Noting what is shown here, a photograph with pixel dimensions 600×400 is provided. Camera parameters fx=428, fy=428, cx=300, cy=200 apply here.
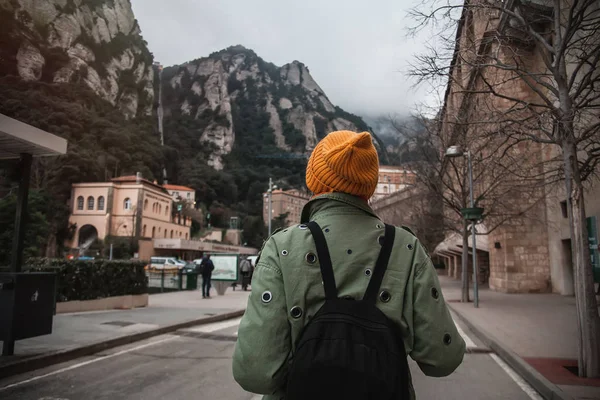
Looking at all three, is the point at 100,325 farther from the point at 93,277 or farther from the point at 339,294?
the point at 339,294

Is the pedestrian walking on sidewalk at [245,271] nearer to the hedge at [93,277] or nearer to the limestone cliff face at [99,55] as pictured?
the hedge at [93,277]

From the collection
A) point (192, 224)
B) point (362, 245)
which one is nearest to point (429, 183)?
point (362, 245)

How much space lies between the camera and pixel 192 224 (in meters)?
102

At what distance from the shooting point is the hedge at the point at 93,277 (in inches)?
447

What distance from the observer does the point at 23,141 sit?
615 centimetres

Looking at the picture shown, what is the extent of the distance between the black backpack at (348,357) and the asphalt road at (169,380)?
416 centimetres

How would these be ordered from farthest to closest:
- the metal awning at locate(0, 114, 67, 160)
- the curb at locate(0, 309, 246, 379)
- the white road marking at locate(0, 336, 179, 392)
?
the metal awning at locate(0, 114, 67, 160) → the curb at locate(0, 309, 246, 379) → the white road marking at locate(0, 336, 179, 392)

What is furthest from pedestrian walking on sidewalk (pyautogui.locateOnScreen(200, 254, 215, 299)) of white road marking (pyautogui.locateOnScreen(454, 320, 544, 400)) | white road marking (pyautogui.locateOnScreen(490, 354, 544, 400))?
white road marking (pyautogui.locateOnScreen(490, 354, 544, 400))

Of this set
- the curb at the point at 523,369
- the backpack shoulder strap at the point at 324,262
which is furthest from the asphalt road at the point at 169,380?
the backpack shoulder strap at the point at 324,262

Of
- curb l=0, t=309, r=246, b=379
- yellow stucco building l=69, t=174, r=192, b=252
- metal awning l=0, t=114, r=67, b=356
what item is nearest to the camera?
curb l=0, t=309, r=246, b=379

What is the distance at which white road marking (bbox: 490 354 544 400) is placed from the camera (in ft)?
17.8

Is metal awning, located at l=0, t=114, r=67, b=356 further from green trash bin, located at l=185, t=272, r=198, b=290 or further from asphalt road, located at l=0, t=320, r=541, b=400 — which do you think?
green trash bin, located at l=185, t=272, r=198, b=290

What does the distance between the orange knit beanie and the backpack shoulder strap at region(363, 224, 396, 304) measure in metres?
0.22

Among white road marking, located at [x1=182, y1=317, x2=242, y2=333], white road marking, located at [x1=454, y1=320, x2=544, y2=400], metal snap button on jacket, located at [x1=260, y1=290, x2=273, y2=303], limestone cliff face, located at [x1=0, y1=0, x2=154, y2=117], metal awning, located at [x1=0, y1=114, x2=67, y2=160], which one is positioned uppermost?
limestone cliff face, located at [x1=0, y1=0, x2=154, y2=117]
